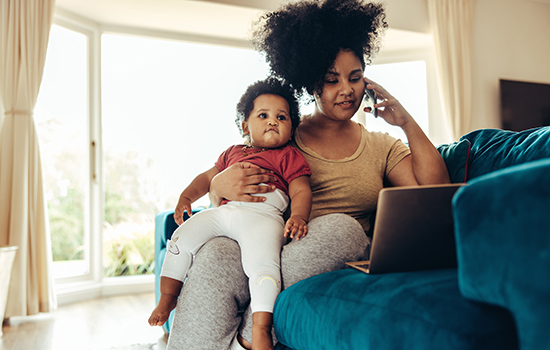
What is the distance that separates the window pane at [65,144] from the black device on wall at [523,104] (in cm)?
404

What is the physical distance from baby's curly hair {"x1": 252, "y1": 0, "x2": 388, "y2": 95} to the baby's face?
0.66 feet

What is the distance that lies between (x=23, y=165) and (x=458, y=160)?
8.11ft

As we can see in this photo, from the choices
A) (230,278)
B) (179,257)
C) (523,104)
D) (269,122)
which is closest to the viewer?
(230,278)

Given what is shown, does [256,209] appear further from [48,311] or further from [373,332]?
[48,311]

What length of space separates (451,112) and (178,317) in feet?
12.3

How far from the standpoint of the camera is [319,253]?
1.04 metres

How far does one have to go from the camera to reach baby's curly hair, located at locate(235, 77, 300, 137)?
1505mm

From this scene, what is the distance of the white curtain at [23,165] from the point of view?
8.05ft

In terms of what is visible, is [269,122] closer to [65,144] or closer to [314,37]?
[314,37]

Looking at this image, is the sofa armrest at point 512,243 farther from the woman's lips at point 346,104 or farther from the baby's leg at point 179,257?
the woman's lips at point 346,104

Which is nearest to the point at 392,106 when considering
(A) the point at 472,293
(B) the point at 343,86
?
(B) the point at 343,86

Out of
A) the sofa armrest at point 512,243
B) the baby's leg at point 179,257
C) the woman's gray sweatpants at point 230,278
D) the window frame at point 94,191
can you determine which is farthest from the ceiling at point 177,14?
the sofa armrest at point 512,243

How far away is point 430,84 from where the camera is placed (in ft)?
14.2

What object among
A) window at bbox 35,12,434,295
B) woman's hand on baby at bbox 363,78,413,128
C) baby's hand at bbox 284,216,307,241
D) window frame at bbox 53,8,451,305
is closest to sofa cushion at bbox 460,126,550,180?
woman's hand on baby at bbox 363,78,413,128
